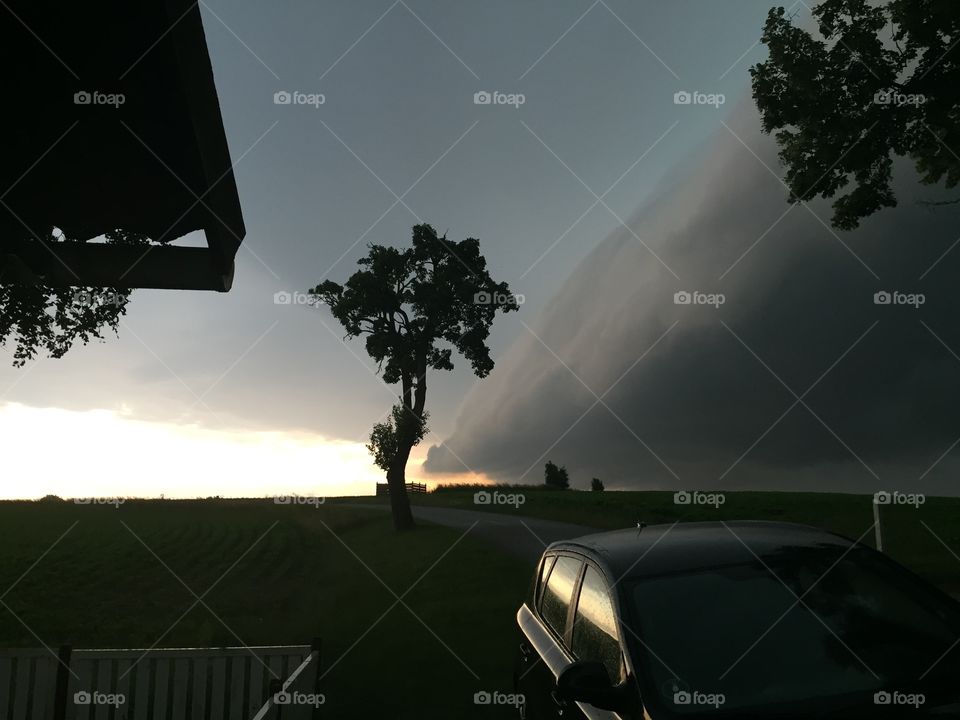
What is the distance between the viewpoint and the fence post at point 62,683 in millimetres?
6797

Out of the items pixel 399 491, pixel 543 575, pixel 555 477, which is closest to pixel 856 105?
pixel 543 575

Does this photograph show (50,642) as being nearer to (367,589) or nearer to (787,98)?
(367,589)

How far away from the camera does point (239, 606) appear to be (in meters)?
22.6

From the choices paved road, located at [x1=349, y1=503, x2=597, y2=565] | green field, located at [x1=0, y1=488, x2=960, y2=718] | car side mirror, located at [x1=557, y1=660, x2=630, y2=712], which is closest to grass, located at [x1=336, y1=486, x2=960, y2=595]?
green field, located at [x1=0, y1=488, x2=960, y2=718]

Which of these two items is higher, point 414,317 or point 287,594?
point 414,317

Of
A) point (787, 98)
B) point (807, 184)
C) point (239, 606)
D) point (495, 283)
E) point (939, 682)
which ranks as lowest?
point (939, 682)

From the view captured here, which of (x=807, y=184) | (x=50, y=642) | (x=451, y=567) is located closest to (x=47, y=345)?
(x=50, y=642)

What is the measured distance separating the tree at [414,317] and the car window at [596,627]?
1243 inches

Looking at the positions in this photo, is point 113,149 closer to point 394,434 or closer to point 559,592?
point 559,592

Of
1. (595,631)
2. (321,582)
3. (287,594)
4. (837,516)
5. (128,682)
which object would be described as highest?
(837,516)

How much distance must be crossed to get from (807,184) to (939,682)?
17993 mm

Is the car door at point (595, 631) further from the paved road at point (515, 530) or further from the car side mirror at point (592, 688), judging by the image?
the paved road at point (515, 530)

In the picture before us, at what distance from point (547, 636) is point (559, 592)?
29 centimetres

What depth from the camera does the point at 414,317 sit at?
36875mm
